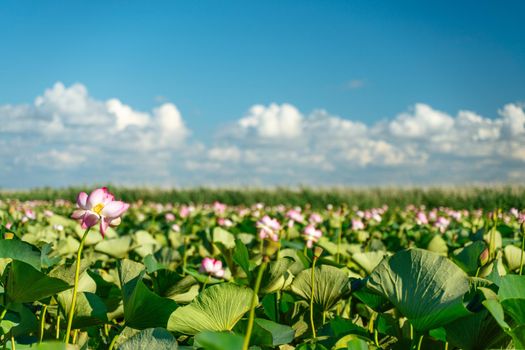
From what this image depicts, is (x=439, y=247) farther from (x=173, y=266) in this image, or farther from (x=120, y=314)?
(x=120, y=314)

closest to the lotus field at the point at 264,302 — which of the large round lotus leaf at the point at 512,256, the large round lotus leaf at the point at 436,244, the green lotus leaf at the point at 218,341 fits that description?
the green lotus leaf at the point at 218,341

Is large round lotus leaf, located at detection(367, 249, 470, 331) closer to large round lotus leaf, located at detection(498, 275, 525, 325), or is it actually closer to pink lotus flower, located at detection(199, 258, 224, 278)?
large round lotus leaf, located at detection(498, 275, 525, 325)

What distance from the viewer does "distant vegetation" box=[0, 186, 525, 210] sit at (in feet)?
46.8

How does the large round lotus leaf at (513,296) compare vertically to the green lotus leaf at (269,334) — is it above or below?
above

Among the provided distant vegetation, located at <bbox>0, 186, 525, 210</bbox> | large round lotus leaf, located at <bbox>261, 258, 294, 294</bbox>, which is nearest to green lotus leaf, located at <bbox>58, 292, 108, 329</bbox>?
large round lotus leaf, located at <bbox>261, 258, 294, 294</bbox>

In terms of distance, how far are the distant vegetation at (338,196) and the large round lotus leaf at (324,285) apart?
11.7 m

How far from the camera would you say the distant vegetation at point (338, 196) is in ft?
46.8

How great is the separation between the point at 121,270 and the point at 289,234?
2.21 meters

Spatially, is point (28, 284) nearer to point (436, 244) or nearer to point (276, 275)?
point (276, 275)

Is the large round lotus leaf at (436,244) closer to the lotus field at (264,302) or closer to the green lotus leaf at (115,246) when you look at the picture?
the lotus field at (264,302)

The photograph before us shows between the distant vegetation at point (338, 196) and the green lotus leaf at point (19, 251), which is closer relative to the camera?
the green lotus leaf at point (19, 251)

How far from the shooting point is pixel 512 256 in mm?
2273

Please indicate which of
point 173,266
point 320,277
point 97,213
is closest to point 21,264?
point 97,213

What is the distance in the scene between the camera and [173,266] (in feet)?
9.05
